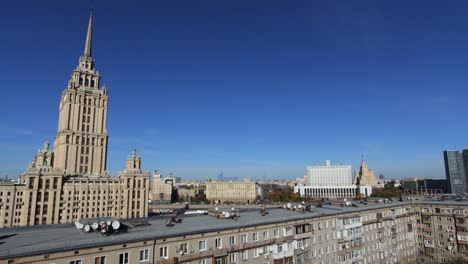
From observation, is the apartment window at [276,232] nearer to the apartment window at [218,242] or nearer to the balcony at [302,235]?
the balcony at [302,235]

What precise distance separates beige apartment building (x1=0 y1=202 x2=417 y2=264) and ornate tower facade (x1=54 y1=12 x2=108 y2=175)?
347 ft

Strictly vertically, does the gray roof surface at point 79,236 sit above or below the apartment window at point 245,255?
above

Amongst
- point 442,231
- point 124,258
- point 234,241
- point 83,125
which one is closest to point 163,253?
point 124,258

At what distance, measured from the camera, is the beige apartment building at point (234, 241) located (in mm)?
23344

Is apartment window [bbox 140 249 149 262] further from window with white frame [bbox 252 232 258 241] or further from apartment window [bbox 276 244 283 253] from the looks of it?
apartment window [bbox 276 244 283 253]

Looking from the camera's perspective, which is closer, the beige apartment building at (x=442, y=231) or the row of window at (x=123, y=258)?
the row of window at (x=123, y=258)

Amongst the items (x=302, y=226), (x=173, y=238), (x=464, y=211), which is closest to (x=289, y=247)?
(x=302, y=226)

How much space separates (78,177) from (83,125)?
28.2 metres

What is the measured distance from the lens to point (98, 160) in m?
132

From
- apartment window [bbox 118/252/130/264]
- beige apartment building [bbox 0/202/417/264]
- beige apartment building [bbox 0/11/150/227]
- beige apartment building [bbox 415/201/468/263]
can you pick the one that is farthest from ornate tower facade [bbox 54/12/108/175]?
beige apartment building [bbox 415/201/468/263]

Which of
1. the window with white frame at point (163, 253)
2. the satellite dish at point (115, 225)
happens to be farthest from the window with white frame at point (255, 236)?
the satellite dish at point (115, 225)

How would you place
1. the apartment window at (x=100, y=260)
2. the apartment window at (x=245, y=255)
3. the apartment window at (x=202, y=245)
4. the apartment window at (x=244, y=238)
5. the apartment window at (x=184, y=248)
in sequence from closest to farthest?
1. the apartment window at (x=100, y=260)
2. the apartment window at (x=184, y=248)
3. the apartment window at (x=202, y=245)
4. the apartment window at (x=245, y=255)
5. the apartment window at (x=244, y=238)

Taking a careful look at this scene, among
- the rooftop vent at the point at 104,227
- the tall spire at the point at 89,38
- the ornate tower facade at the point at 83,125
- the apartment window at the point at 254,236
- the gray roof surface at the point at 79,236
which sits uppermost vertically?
the tall spire at the point at 89,38

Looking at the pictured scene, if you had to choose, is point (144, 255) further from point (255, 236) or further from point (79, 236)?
point (255, 236)
